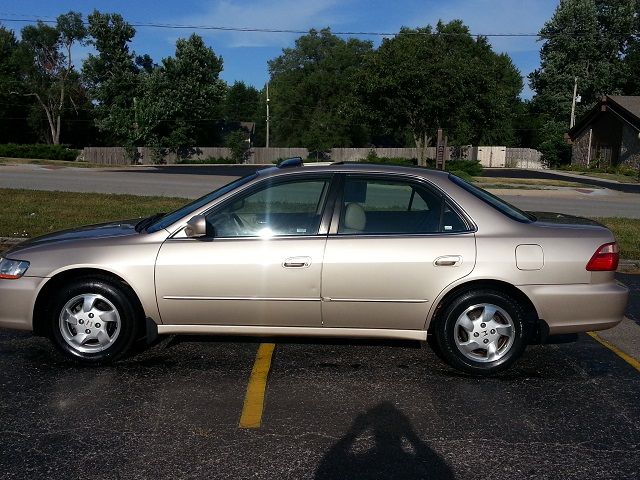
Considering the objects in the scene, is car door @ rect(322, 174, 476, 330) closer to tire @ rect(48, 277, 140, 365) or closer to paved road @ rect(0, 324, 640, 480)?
paved road @ rect(0, 324, 640, 480)

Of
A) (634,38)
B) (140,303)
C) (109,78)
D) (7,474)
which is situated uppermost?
(634,38)

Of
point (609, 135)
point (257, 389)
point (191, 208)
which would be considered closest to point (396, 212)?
point (191, 208)

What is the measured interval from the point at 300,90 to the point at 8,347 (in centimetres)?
6765

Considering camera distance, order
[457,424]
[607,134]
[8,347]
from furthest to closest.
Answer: [607,134]
[8,347]
[457,424]

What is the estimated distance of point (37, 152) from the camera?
50.0 metres

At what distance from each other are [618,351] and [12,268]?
4904 mm

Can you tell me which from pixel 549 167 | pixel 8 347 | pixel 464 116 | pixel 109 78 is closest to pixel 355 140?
pixel 549 167

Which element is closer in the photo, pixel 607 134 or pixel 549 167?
pixel 607 134

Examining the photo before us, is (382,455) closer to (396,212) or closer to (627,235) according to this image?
(396,212)

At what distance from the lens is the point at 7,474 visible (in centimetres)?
331

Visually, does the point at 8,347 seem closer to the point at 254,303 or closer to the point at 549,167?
the point at 254,303

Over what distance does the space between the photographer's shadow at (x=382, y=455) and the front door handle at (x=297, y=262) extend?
117 centimetres

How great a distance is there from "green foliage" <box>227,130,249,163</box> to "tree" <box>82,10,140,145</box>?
9.70 m

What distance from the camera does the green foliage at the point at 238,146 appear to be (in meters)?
60.4
